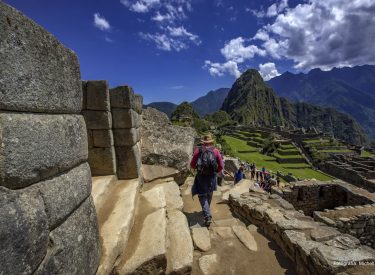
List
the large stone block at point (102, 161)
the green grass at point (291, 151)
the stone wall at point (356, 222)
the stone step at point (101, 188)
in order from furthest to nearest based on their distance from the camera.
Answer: the green grass at point (291, 151), the stone wall at point (356, 222), the large stone block at point (102, 161), the stone step at point (101, 188)

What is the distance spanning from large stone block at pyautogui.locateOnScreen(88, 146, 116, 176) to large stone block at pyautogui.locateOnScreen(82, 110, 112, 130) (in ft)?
1.59

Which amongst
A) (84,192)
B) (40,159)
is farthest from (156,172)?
(40,159)

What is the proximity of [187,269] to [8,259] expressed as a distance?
242cm

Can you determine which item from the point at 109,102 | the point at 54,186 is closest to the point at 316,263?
the point at 54,186

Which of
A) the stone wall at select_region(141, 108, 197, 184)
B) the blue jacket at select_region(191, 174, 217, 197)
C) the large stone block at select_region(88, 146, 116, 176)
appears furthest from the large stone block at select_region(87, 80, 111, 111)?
the blue jacket at select_region(191, 174, 217, 197)

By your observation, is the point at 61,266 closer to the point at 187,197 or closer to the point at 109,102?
the point at 109,102

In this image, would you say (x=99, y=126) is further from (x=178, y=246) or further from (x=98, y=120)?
(x=178, y=246)

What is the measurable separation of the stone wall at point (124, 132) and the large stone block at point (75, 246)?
2802mm

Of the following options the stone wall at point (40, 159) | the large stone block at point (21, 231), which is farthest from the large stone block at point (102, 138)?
the large stone block at point (21, 231)

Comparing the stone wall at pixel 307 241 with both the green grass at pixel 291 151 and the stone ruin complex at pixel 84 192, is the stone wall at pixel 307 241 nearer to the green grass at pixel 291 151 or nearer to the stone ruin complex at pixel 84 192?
the stone ruin complex at pixel 84 192

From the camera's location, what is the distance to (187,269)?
11.7ft

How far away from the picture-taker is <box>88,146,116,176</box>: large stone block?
18.3 feet

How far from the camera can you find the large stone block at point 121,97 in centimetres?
561

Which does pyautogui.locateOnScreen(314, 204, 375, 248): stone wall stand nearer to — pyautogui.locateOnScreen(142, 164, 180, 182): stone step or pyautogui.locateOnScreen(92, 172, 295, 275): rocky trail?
pyautogui.locateOnScreen(92, 172, 295, 275): rocky trail
